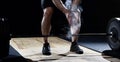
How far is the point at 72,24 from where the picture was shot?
2859 mm

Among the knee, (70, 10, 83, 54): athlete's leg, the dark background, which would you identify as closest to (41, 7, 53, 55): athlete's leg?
the knee

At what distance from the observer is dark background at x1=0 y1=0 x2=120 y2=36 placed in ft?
15.3

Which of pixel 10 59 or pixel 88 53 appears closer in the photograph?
pixel 10 59

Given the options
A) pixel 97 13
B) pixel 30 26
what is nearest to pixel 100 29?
pixel 97 13

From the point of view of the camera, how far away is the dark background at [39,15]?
4648 millimetres

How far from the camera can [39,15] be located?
4.77 meters

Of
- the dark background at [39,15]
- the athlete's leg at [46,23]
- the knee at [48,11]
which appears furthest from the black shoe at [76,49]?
the dark background at [39,15]

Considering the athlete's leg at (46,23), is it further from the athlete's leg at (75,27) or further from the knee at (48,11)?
the athlete's leg at (75,27)

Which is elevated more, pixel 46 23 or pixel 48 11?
pixel 48 11

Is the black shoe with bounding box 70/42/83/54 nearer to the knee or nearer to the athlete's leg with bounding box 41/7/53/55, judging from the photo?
the athlete's leg with bounding box 41/7/53/55

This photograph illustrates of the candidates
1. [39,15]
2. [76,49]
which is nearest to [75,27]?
[76,49]

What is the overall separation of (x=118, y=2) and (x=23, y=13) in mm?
1822

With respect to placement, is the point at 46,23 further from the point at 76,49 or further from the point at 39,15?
the point at 39,15

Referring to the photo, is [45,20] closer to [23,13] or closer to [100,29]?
[23,13]
